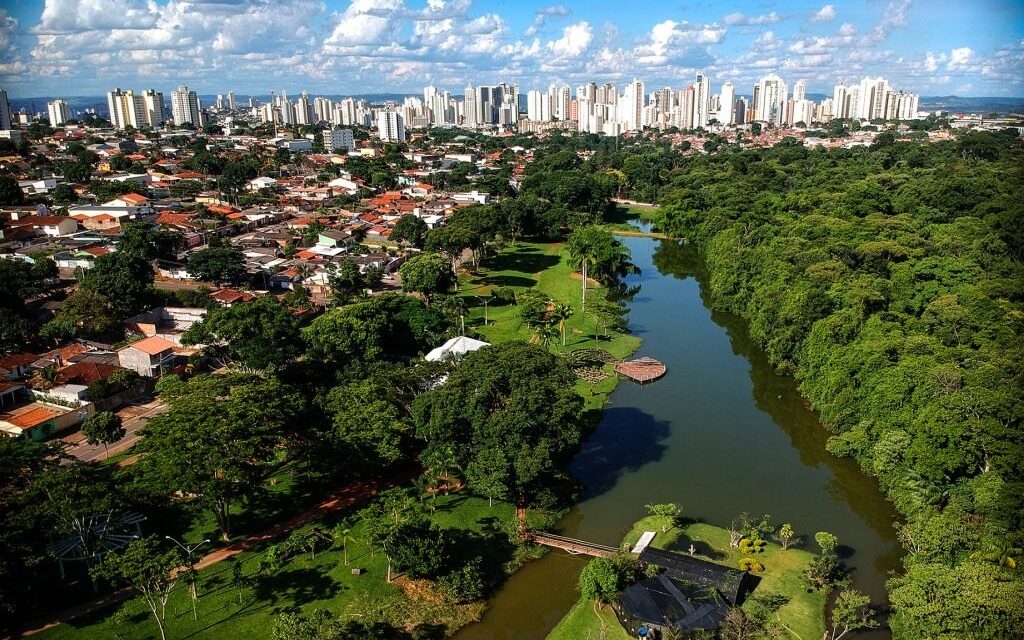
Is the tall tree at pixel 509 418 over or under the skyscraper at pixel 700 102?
under

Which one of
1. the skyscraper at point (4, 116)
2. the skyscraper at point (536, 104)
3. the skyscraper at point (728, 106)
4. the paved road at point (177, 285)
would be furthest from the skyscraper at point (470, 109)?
the paved road at point (177, 285)

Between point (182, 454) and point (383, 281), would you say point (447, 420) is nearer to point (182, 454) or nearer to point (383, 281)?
point (182, 454)

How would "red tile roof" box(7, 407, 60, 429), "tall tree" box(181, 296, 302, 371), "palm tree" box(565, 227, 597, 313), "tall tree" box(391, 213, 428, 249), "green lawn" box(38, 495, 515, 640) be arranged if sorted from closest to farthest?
"green lawn" box(38, 495, 515, 640) → "red tile roof" box(7, 407, 60, 429) → "tall tree" box(181, 296, 302, 371) → "palm tree" box(565, 227, 597, 313) → "tall tree" box(391, 213, 428, 249)

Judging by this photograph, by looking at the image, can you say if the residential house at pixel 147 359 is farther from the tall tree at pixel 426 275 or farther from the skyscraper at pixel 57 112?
the skyscraper at pixel 57 112

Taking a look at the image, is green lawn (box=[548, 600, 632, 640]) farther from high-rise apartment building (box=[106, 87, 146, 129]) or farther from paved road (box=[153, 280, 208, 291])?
high-rise apartment building (box=[106, 87, 146, 129])

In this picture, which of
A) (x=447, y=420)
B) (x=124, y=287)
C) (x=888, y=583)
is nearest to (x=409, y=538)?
(x=447, y=420)

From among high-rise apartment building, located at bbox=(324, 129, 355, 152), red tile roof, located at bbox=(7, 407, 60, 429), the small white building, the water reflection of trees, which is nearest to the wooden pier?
the water reflection of trees
